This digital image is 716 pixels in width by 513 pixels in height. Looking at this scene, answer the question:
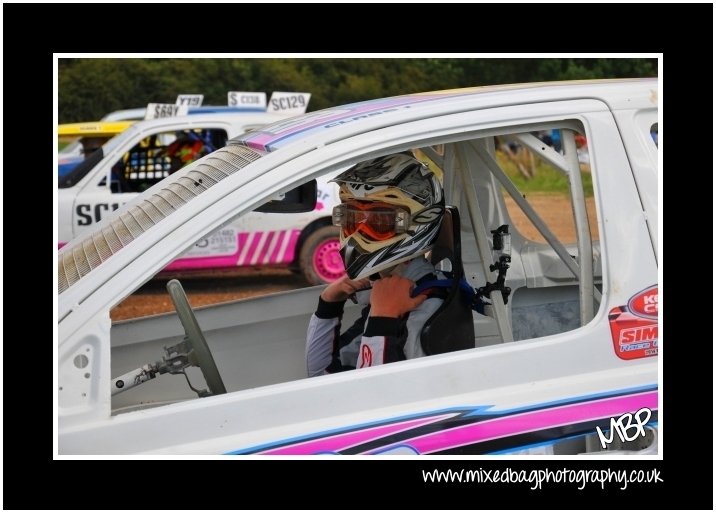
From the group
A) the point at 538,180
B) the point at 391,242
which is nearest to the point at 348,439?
the point at 391,242

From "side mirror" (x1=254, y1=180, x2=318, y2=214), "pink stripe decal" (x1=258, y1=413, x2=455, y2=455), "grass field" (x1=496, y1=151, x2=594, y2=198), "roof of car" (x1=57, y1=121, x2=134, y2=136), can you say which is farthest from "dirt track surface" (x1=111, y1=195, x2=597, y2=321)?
"pink stripe decal" (x1=258, y1=413, x2=455, y2=455)

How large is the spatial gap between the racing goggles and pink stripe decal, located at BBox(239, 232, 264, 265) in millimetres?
5699

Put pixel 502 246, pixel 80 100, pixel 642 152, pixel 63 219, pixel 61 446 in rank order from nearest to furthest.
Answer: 1. pixel 61 446
2. pixel 642 152
3. pixel 502 246
4. pixel 63 219
5. pixel 80 100

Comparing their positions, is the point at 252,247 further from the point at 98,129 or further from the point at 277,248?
the point at 98,129

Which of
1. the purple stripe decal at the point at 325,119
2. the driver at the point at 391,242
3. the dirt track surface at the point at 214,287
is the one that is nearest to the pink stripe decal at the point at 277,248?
the dirt track surface at the point at 214,287

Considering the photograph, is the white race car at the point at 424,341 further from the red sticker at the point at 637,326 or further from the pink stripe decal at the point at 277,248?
the pink stripe decal at the point at 277,248

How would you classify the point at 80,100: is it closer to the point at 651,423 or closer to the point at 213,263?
the point at 213,263

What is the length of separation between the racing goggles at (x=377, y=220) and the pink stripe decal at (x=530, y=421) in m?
0.87

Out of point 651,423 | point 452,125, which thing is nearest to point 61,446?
point 452,125

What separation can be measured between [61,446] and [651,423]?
1.55 m

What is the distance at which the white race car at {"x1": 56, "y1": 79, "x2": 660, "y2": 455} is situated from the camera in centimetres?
229

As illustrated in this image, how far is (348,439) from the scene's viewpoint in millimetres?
2354

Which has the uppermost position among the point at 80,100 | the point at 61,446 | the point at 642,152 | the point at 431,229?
the point at 80,100

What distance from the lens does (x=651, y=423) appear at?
8.21ft
